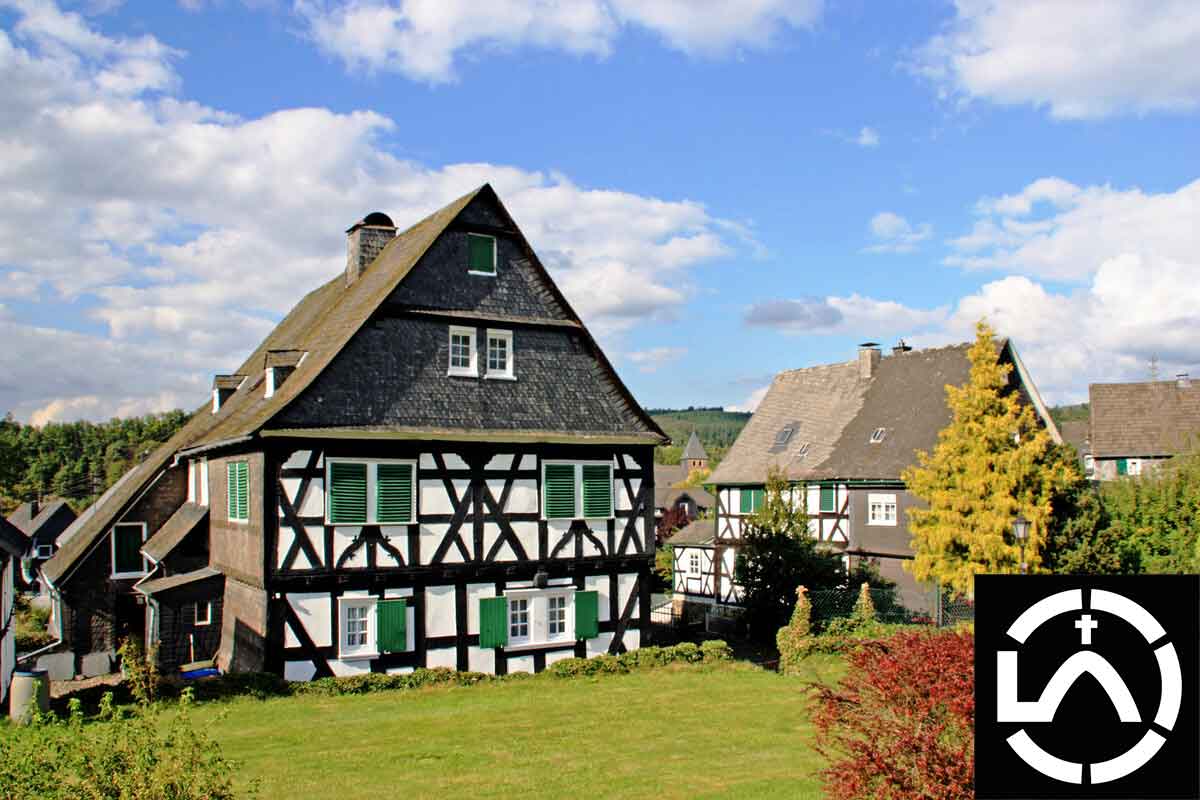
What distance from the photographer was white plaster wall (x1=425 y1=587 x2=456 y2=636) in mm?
20828

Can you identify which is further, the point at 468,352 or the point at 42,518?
the point at 42,518

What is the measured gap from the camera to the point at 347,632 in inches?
783

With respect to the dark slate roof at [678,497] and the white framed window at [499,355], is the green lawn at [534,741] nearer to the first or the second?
the white framed window at [499,355]

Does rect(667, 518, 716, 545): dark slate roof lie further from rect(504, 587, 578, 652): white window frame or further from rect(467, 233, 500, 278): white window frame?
rect(467, 233, 500, 278): white window frame

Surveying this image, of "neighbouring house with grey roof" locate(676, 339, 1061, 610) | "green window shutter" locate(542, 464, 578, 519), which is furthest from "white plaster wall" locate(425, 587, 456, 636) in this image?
"neighbouring house with grey roof" locate(676, 339, 1061, 610)

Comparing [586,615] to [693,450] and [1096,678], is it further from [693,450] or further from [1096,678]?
[693,450]

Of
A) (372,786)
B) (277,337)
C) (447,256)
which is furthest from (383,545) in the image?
(277,337)

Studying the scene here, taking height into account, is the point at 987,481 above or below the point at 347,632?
above

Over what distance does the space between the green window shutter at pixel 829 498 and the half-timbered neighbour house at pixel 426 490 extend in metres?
11.7

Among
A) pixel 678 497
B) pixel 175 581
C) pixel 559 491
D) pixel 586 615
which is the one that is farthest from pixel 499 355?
pixel 678 497

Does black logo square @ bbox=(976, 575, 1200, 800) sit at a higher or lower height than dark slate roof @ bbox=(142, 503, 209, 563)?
higher

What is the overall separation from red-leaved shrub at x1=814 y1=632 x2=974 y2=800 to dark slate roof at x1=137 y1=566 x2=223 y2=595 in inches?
698

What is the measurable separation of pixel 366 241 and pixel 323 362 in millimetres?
6708

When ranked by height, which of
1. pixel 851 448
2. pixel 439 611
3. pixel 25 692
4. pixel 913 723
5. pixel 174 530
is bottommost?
Answer: pixel 25 692
